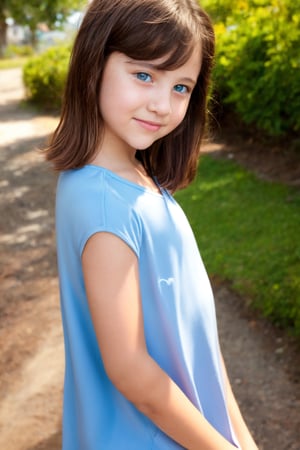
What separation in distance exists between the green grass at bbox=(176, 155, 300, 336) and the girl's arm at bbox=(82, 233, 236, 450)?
8.27 ft

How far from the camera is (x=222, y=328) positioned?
13.7 ft

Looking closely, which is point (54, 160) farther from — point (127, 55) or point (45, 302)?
point (45, 302)

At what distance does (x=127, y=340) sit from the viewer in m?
1.26

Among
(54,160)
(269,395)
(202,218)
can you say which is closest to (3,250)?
(202,218)

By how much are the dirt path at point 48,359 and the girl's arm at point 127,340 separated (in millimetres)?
1945

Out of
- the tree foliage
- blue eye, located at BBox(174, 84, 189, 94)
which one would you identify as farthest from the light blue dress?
the tree foliage

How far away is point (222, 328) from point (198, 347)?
275cm

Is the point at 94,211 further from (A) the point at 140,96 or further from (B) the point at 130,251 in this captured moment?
(A) the point at 140,96

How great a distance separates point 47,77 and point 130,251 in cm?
1232

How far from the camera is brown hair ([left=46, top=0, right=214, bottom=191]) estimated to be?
1.33 metres

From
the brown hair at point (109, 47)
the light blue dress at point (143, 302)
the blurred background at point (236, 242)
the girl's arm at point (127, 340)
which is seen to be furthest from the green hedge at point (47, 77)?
the girl's arm at point (127, 340)

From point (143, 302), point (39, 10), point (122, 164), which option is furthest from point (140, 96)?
point (39, 10)

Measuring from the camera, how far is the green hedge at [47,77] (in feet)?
42.1

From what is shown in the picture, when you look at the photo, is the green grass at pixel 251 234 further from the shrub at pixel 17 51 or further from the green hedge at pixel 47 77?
the shrub at pixel 17 51
